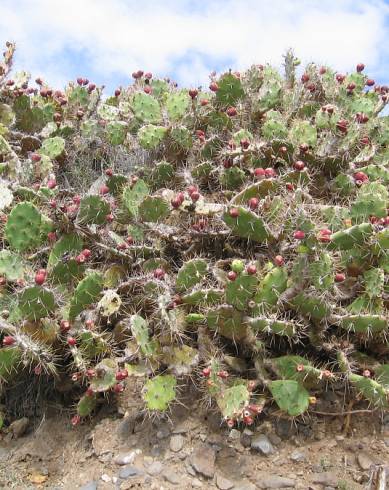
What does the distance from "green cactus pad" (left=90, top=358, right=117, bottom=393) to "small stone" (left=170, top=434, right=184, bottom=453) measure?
0.56m

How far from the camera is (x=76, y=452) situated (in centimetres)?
434

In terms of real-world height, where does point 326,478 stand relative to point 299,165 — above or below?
below

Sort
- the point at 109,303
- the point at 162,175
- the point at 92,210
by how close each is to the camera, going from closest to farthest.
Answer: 1. the point at 109,303
2. the point at 92,210
3. the point at 162,175

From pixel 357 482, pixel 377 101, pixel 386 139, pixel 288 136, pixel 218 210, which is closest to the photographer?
pixel 357 482

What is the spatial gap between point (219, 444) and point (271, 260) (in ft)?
4.56

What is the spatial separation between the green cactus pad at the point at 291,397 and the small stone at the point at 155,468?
892mm

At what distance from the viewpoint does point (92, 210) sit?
15.9 feet

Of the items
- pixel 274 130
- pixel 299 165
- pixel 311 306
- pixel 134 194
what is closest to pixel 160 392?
pixel 311 306

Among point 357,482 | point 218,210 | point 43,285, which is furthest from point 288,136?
point 357,482

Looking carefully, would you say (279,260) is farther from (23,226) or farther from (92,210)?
(23,226)

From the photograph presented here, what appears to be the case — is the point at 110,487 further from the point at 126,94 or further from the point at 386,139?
the point at 126,94

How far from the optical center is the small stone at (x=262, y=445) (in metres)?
3.96

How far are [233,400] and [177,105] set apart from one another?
3489mm

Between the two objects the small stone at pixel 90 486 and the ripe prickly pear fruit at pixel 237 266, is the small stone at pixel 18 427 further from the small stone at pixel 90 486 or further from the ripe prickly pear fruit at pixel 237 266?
the ripe prickly pear fruit at pixel 237 266
